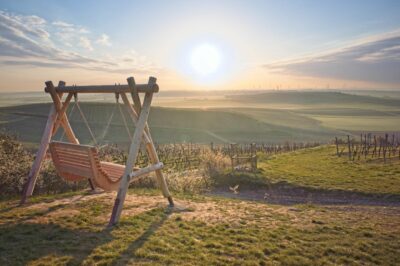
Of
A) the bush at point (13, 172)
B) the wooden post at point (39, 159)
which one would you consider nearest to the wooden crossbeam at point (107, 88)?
the wooden post at point (39, 159)

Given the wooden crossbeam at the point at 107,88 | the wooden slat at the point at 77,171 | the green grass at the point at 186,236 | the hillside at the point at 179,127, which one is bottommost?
the hillside at the point at 179,127

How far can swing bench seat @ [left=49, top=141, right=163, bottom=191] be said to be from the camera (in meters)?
7.53

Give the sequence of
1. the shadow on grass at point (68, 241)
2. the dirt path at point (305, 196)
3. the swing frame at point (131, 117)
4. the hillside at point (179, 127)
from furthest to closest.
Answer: the hillside at point (179, 127), the dirt path at point (305, 196), the swing frame at point (131, 117), the shadow on grass at point (68, 241)

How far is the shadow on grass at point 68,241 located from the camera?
534 cm

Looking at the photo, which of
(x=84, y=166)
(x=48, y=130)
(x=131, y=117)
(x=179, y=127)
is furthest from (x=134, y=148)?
(x=179, y=127)

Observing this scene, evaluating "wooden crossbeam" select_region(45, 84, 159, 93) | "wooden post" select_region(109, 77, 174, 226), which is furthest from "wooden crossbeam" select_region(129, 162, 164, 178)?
"wooden crossbeam" select_region(45, 84, 159, 93)

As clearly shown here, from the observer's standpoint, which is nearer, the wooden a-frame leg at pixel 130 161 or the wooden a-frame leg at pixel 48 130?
the wooden a-frame leg at pixel 130 161

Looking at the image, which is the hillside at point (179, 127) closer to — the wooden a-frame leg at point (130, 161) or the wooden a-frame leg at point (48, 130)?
the wooden a-frame leg at point (48, 130)

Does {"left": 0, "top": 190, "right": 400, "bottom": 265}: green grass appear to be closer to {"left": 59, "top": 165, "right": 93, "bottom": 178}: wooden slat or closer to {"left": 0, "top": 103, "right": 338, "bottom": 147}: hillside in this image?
{"left": 59, "top": 165, "right": 93, "bottom": 178}: wooden slat

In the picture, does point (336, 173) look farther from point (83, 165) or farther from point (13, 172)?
point (13, 172)

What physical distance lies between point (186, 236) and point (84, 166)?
3078mm

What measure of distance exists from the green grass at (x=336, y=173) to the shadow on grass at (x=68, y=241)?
11141 mm

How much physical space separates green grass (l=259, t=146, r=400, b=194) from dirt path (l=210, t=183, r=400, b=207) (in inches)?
18.8

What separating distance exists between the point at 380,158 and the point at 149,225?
70.8ft
